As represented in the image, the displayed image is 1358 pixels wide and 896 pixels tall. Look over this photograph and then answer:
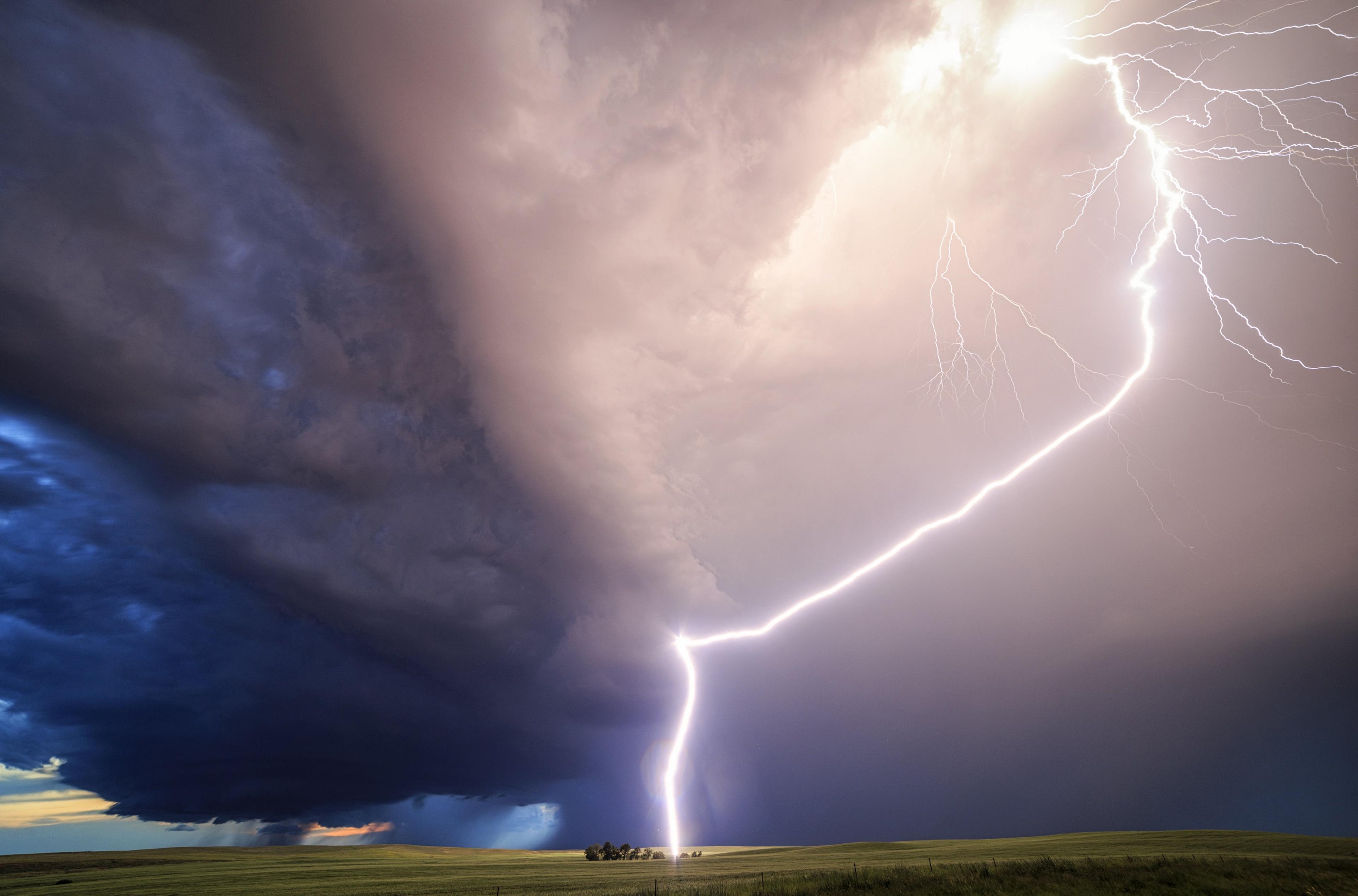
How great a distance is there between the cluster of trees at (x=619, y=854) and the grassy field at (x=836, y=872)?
7.00 ft

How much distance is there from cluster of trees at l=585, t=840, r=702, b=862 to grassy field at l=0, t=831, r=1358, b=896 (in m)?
2.13

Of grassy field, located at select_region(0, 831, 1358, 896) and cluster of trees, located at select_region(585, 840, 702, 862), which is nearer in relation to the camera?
grassy field, located at select_region(0, 831, 1358, 896)

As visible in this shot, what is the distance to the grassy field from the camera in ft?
64.6

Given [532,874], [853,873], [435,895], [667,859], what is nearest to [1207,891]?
[853,873]

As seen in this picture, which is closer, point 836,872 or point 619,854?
point 836,872

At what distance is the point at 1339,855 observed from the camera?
23.7 m

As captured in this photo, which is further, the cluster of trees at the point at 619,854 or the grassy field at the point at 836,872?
the cluster of trees at the point at 619,854

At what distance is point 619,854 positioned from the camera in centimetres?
7019

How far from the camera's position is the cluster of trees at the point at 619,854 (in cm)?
6838

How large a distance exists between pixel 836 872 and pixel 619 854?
5473 centimetres

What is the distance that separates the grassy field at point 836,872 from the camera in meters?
19.7

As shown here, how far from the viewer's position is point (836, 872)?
89.3 ft

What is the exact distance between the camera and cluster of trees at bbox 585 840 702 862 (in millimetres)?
68375

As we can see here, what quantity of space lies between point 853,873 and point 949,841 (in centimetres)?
4503
